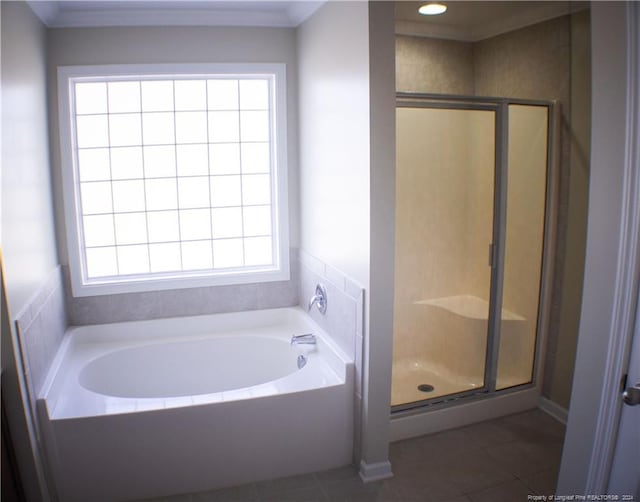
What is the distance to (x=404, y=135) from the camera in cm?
338

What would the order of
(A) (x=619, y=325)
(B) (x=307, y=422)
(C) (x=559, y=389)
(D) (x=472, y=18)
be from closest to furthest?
1. (A) (x=619, y=325)
2. (B) (x=307, y=422)
3. (C) (x=559, y=389)
4. (D) (x=472, y=18)

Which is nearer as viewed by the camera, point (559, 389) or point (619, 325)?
point (619, 325)

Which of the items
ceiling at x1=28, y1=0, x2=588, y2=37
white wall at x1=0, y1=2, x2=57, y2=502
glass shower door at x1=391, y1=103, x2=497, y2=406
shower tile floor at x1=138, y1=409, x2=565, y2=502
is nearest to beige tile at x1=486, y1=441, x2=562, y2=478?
shower tile floor at x1=138, y1=409, x2=565, y2=502

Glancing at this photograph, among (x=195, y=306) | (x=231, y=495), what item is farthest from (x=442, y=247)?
(x=231, y=495)

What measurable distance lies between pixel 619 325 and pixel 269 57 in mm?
2693

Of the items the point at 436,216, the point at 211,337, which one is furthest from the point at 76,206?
the point at 436,216

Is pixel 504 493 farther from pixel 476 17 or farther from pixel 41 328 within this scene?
pixel 476 17

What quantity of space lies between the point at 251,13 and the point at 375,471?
9.25 feet

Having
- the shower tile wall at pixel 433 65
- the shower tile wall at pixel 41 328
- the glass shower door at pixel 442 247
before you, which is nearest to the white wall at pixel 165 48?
the shower tile wall at pixel 41 328

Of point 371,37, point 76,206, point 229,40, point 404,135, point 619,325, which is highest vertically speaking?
point 229,40

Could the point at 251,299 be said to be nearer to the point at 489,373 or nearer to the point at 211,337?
the point at 211,337

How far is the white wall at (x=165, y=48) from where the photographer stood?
304 centimetres

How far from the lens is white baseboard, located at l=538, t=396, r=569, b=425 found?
304 cm

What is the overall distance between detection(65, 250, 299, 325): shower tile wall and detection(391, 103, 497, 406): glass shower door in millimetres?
848
